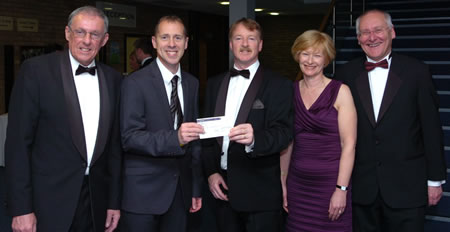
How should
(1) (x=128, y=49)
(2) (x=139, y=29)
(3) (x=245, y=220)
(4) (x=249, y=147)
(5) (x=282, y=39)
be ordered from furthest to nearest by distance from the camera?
(5) (x=282, y=39) → (2) (x=139, y=29) → (1) (x=128, y=49) → (3) (x=245, y=220) → (4) (x=249, y=147)

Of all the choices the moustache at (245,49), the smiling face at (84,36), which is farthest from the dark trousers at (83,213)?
the moustache at (245,49)

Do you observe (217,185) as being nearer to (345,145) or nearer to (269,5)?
(345,145)

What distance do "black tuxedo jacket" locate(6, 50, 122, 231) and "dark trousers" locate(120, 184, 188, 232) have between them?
23 centimetres

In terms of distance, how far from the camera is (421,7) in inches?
306

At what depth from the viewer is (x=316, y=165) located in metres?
2.76

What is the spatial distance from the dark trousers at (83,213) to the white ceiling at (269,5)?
34.5ft

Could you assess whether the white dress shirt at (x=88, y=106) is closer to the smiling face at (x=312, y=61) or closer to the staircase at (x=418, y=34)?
the smiling face at (x=312, y=61)

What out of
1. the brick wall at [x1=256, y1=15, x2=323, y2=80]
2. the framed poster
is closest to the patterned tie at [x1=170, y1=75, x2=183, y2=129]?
the framed poster

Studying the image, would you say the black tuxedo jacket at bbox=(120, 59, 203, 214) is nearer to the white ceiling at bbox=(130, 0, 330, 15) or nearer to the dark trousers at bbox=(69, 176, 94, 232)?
the dark trousers at bbox=(69, 176, 94, 232)

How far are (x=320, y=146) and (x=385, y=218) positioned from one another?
66 cm

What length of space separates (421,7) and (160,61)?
258 inches

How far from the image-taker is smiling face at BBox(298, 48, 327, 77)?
275 cm

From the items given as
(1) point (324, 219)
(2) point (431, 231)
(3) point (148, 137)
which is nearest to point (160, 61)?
(3) point (148, 137)

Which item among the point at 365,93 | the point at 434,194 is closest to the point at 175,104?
the point at 365,93
